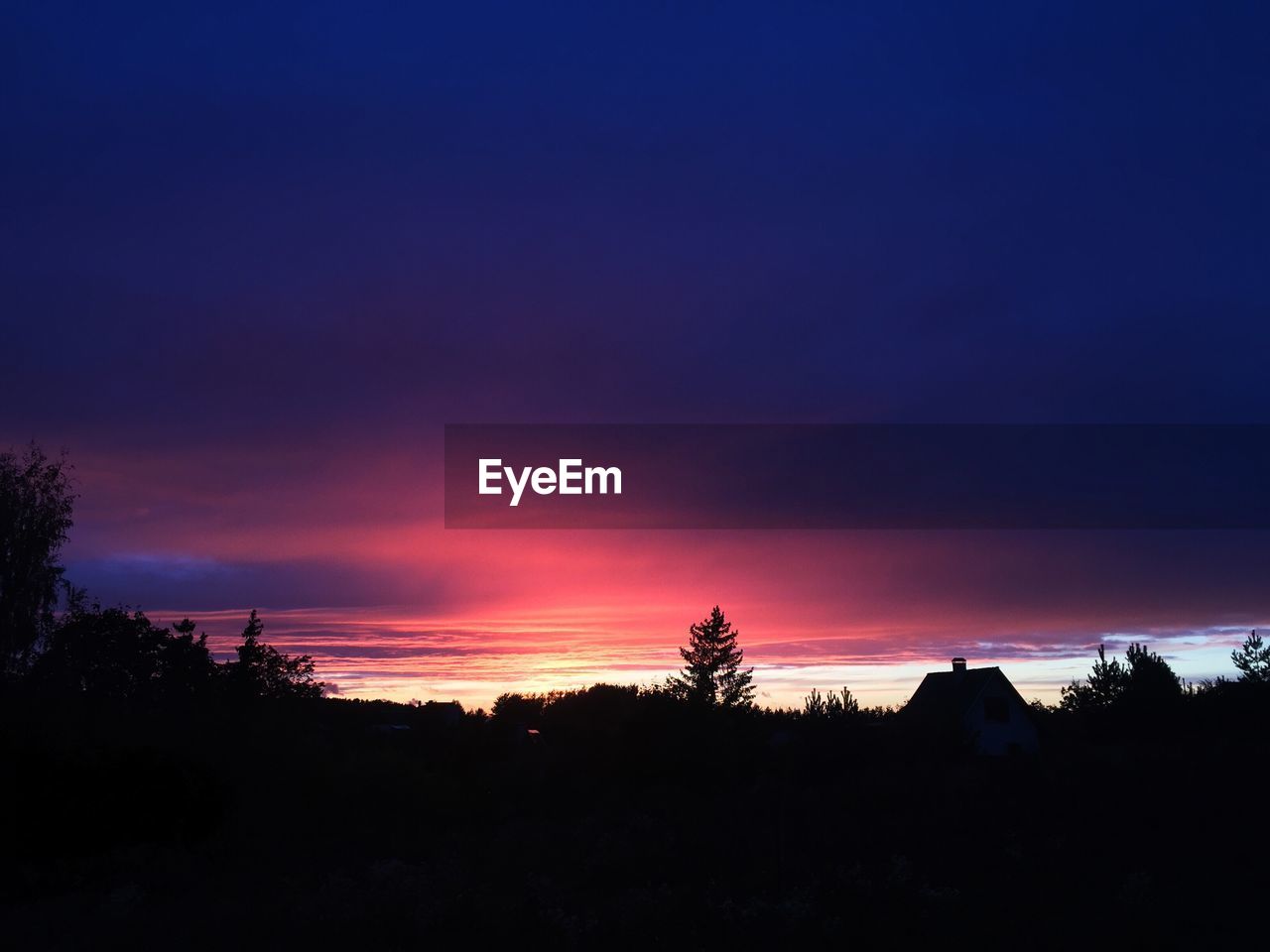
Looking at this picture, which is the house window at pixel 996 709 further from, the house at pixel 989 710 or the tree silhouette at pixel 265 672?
the tree silhouette at pixel 265 672

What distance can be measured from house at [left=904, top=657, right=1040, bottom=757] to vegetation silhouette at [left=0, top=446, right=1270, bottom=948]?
11.9ft

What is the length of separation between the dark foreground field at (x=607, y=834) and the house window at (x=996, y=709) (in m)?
8.40

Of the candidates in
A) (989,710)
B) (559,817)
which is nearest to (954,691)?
(989,710)

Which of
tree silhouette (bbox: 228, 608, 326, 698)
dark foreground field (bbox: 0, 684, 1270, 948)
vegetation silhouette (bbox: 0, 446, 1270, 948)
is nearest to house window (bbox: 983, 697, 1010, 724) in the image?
vegetation silhouette (bbox: 0, 446, 1270, 948)

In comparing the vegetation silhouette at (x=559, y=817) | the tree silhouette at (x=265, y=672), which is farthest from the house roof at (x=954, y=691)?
the tree silhouette at (x=265, y=672)

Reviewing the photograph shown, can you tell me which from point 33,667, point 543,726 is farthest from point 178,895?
point 543,726

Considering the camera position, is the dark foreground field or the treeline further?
the treeline

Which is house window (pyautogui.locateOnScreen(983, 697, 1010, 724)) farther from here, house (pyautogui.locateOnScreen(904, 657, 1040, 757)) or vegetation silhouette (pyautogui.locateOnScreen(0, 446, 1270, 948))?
vegetation silhouette (pyautogui.locateOnScreen(0, 446, 1270, 948))

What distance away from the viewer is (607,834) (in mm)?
26188

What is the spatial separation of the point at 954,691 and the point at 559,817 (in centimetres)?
2733

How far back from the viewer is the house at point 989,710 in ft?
163

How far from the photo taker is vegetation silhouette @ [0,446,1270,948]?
17.5m

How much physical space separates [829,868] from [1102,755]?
683 inches

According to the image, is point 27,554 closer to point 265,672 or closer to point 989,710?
point 265,672
